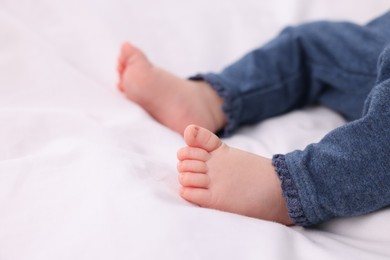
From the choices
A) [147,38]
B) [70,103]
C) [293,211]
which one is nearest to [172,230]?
[293,211]

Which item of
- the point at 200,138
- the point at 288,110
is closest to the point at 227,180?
the point at 200,138

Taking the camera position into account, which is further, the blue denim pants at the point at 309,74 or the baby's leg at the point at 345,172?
the blue denim pants at the point at 309,74

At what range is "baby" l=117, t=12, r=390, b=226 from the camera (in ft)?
2.03

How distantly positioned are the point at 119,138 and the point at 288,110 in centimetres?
36

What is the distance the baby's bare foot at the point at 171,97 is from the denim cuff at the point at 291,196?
0.25m

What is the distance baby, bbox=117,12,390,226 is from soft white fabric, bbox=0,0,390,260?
3 cm

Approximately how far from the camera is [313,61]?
3.10 feet

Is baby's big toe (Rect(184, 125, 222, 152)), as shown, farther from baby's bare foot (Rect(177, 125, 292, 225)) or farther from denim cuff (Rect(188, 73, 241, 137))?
denim cuff (Rect(188, 73, 241, 137))

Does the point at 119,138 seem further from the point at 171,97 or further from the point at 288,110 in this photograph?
the point at 288,110

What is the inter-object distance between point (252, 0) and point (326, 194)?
714mm

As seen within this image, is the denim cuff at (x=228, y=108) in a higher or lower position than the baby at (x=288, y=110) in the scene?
lower

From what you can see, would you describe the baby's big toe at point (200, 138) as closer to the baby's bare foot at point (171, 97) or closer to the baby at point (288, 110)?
the baby at point (288, 110)

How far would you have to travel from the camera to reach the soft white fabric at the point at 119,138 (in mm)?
537

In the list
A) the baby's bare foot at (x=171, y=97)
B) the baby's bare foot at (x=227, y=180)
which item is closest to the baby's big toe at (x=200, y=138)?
the baby's bare foot at (x=227, y=180)
